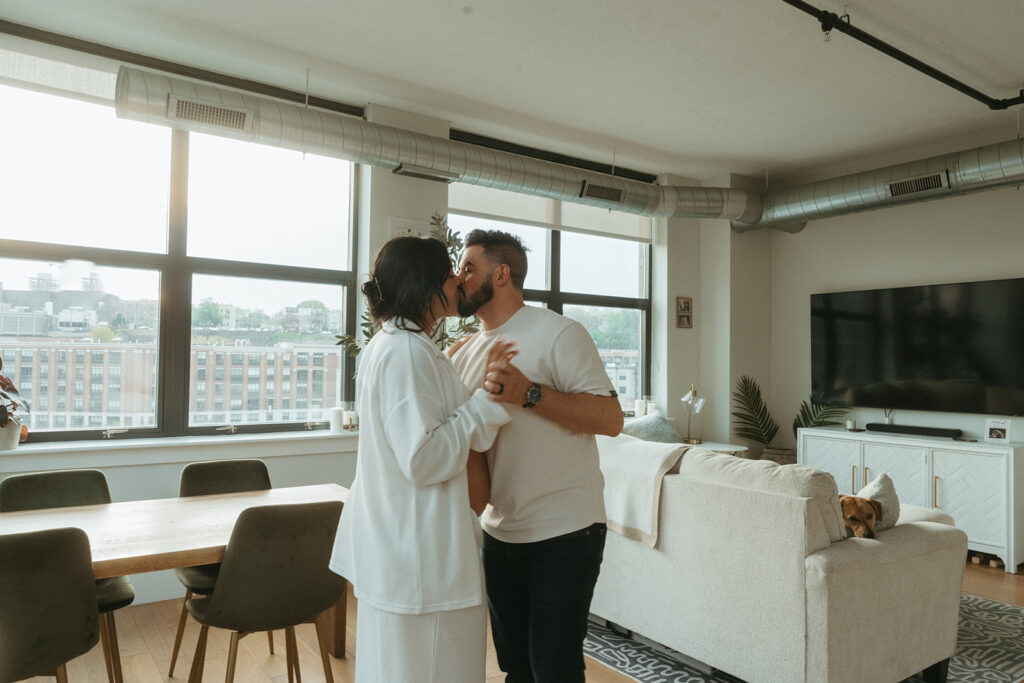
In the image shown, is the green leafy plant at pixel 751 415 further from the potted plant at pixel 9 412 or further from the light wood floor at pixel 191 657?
the potted plant at pixel 9 412

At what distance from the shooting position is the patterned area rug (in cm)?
296

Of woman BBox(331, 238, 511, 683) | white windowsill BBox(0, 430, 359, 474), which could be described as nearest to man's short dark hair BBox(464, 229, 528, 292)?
woman BBox(331, 238, 511, 683)

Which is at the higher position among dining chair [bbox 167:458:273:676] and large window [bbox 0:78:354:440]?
large window [bbox 0:78:354:440]

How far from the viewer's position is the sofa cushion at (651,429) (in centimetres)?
578

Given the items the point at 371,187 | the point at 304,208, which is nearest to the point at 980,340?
the point at 371,187

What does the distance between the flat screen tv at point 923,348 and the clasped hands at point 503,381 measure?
517 centimetres

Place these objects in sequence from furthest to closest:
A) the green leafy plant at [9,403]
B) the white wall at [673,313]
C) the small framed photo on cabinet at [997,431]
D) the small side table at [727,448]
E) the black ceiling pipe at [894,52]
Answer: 1. the white wall at [673,313]
2. the small side table at [727,448]
3. the small framed photo on cabinet at [997,431]
4. the green leafy plant at [9,403]
5. the black ceiling pipe at [894,52]

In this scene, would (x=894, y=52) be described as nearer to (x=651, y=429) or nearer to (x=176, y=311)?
(x=651, y=429)

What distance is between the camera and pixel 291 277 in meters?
4.80

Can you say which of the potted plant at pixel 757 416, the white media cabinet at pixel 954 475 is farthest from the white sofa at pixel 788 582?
the potted plant at pixel 757 416

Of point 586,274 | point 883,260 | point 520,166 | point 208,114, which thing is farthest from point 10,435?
point 883,260

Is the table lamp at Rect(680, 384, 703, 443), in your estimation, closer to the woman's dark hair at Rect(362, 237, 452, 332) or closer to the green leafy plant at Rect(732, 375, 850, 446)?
the green leafy plant at Rect(732, 375, 850, 446)

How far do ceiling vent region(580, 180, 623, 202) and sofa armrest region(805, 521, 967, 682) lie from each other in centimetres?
329

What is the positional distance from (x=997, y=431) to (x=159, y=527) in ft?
18.0
